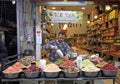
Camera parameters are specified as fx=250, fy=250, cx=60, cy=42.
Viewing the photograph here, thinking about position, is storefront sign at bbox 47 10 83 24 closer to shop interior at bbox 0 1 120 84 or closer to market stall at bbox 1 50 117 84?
shop interior at bbox 0 1 120 84

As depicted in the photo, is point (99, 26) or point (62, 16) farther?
point (99, 26)

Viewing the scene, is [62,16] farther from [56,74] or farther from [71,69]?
[56,74]

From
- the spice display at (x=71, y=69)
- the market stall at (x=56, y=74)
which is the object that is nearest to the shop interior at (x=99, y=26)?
the market stall at (x=56, y=74)

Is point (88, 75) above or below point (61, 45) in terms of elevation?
below

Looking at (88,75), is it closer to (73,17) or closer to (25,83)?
(25,83)

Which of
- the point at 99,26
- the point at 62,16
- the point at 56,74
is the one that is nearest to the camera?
the point at 56,74

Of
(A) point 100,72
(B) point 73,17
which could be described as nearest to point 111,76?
(A) point 100,72

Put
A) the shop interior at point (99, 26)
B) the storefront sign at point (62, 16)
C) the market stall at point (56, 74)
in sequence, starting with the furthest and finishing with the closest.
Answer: the storefront sign at point (62, 16), the shop interior at point (99, 26), the market stall at point (56, 74)

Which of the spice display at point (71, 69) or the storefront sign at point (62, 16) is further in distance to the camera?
the storefront sign at point (62, 16)

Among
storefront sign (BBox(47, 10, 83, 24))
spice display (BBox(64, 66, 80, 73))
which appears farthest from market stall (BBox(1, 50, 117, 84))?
storefront sign (BBox(47, 10, 83, 24))

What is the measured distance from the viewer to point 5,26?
933cm

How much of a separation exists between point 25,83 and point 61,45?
1247 millimetres

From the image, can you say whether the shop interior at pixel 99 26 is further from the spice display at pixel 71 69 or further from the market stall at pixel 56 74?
the spice display at pixel 71 69

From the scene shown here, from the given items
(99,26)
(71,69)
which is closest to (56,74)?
(71,69)
